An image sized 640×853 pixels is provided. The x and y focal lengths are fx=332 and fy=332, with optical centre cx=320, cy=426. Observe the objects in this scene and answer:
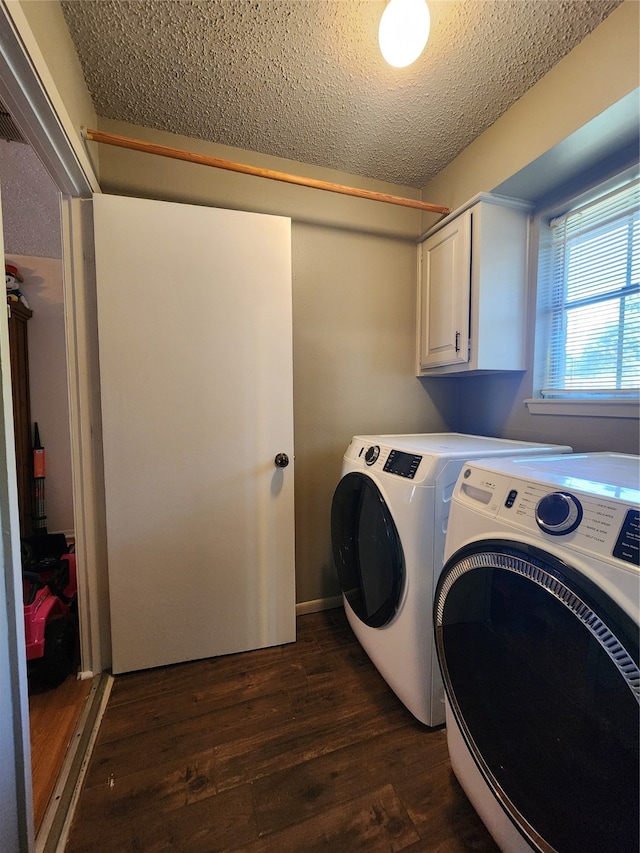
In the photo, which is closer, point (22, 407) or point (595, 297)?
point (595, 297)

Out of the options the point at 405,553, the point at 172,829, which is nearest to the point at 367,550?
the point at 405,553

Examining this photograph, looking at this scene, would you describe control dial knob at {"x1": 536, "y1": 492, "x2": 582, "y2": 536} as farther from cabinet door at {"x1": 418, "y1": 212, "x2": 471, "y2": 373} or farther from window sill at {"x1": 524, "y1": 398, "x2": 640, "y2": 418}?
cabinet door at {"x1": 418, "y1": 212, "x2": 471, "y2": 373}

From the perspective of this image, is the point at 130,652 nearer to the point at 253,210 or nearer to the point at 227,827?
the point at 227,827

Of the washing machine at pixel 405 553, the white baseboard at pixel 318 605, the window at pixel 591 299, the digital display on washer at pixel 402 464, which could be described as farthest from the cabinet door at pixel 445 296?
the white baseboard at pixel 318 605

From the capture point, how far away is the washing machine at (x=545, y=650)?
0.54 m

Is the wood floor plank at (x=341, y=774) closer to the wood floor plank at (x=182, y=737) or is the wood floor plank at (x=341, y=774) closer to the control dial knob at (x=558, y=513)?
the wood floor plank at (x=182, y=737)

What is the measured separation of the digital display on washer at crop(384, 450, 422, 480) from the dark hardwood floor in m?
0.91

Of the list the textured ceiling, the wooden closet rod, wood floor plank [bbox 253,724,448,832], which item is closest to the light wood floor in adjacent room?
wood floor plank [bbox 253,724,448,832]

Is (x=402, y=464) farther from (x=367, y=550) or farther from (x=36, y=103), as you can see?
(x=36, y=103)

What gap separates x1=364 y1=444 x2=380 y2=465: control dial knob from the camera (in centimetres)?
139

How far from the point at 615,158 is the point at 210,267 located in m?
1.64

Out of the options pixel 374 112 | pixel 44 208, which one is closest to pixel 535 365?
pixel 374 112

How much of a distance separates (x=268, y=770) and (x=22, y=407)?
2.95 m

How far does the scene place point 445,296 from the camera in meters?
1.74
